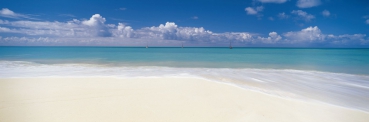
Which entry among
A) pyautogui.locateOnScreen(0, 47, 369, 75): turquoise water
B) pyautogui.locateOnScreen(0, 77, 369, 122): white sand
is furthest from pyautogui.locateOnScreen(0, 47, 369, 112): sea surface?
pyautogui.locateOnScreen(0, 77, 369, 122): white sand

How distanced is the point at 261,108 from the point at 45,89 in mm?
6531

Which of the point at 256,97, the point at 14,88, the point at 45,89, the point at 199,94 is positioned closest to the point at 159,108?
the point at 199,94

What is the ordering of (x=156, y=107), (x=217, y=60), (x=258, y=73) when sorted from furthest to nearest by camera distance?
(x=217, y=60) → (x=258, y=73) → (x=156, y=107)

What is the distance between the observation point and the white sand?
3.81 metres

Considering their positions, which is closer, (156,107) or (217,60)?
(156,107)

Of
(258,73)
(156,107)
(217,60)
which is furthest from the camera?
(217,60)

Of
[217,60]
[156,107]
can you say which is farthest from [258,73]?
[217,60]

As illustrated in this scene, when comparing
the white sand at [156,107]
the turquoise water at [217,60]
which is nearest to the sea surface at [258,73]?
the turquoise water at [217,60]

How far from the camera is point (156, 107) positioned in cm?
436

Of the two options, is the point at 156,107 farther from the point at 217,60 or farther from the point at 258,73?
the point at 217,60

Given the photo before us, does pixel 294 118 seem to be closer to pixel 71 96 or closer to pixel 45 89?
pixel 71 96

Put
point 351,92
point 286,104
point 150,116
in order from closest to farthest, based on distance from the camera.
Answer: point 150,116 → point 286,104 → point 351,92

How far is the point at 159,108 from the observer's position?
4301 mm

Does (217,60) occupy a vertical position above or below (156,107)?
below
